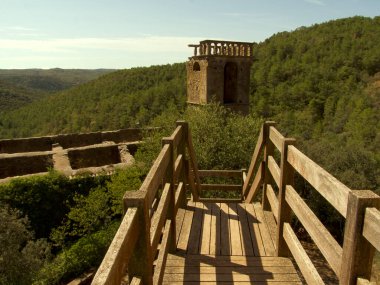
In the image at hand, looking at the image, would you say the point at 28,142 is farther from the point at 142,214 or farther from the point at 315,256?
the point at 142,214

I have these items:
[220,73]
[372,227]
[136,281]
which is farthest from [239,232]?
[220,73]

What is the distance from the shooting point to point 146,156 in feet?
49.0

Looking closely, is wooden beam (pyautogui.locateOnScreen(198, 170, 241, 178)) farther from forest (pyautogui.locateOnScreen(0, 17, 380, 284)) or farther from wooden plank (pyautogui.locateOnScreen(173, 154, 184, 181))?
forest (pyautogui.locateOnScreen(0, 17, 380, 284))

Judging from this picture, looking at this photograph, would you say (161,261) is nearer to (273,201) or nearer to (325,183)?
(325,183)

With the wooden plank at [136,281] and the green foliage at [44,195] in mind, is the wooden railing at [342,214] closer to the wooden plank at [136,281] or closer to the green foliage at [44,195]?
the wooden plank at [136,281]

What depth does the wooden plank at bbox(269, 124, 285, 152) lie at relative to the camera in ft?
12.5

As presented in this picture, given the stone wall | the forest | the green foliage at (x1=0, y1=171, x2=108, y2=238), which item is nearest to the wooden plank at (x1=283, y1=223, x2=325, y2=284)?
the forest

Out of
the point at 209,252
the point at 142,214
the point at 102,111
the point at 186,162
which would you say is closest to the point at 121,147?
the point at 186,162

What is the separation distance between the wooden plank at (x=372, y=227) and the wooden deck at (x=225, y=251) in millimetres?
2031

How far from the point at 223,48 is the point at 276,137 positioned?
1709 cm

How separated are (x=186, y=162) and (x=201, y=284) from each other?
90.4 inches

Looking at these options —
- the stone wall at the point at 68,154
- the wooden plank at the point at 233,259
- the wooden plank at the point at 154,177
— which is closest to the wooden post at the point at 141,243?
the wooden plank at the point at 154,177

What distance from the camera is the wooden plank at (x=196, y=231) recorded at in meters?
4.09

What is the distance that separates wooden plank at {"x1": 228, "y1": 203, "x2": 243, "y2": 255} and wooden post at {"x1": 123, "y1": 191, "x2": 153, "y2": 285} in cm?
214
